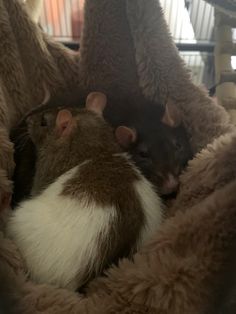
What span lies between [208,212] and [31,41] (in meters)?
0.81

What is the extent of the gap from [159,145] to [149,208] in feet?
0.88

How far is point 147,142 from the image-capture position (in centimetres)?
122

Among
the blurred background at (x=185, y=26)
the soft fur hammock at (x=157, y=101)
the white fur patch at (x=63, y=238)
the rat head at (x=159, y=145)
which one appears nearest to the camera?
the soft fur hammock at (x=157, y=101)

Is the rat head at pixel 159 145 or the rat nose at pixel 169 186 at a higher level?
the rat head at pixel 159 145

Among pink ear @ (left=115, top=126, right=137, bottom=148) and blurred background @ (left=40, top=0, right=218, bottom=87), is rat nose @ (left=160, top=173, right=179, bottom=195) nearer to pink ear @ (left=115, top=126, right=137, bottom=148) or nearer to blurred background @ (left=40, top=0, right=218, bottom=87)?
pink ear @ (left=115, top=126, right=137, bottom=148)

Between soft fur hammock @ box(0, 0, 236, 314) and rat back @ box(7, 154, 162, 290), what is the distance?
0.04m

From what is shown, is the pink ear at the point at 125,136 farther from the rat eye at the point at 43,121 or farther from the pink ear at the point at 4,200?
the pink ear at the point at 4,200

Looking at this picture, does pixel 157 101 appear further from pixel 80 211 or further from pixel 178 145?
pixel 80 211

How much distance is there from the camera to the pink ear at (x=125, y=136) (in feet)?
3.84

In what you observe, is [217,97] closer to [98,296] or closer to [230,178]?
[230,178]

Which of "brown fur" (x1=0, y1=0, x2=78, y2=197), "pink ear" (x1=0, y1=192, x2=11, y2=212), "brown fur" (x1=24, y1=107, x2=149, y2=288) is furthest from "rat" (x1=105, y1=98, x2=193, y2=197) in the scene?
"pink ear" (x1=0, y1=192, x2=11, y2=212)

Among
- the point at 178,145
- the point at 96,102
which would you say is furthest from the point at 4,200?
the point at 178,145

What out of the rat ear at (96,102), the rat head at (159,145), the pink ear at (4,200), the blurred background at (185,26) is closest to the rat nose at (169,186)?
the rat head at (159,145)

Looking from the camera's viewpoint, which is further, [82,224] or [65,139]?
[65,139]
